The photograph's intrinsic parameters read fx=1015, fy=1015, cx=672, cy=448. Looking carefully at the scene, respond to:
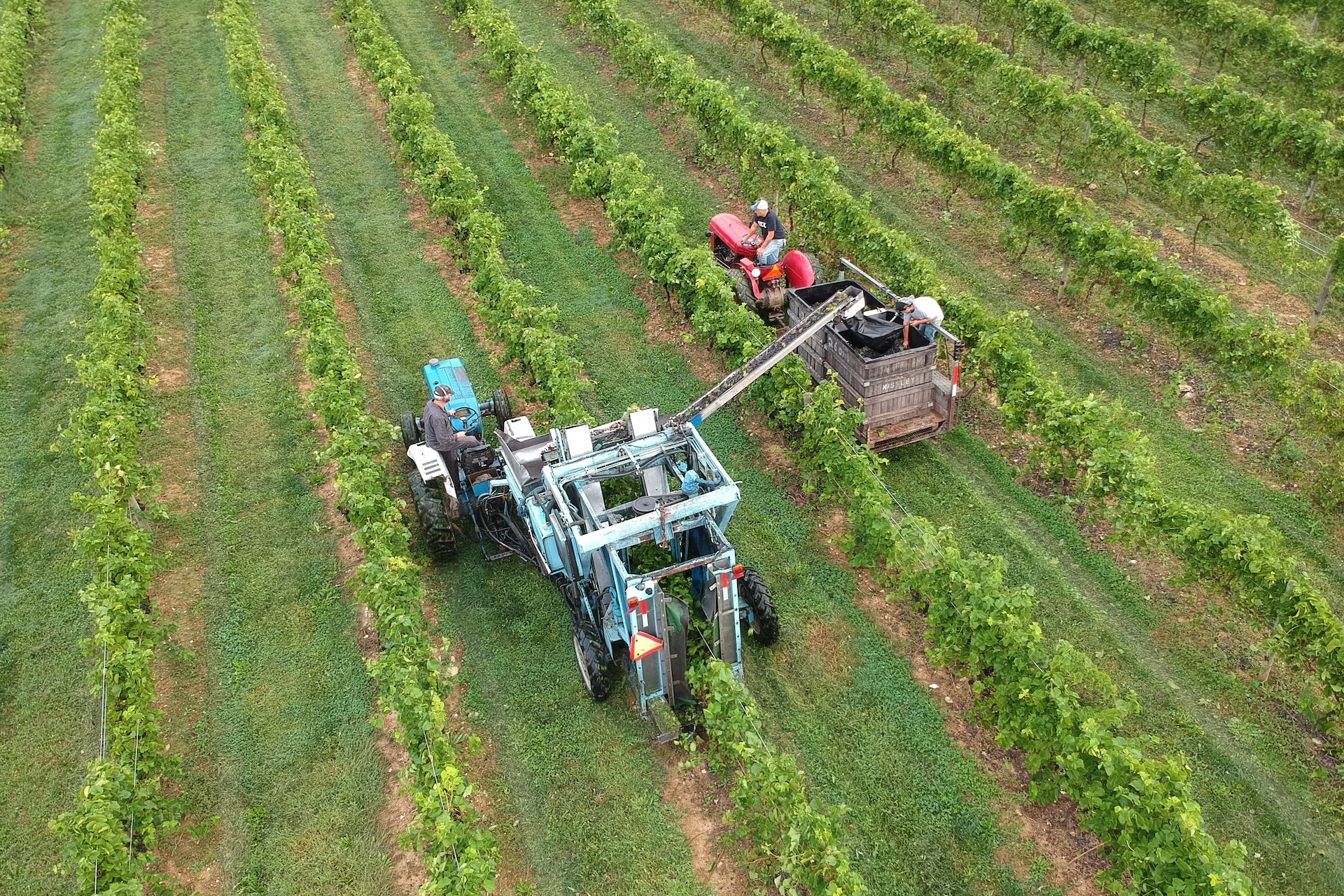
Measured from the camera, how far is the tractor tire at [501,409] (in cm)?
1297

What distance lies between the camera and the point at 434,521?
11422 mm

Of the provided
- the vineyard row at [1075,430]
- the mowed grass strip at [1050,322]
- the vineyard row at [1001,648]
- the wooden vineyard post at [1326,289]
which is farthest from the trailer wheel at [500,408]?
the wooden vineyard post at [1326,289]

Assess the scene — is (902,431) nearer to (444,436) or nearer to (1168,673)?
(1168,673)

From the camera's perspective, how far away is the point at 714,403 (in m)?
10.7

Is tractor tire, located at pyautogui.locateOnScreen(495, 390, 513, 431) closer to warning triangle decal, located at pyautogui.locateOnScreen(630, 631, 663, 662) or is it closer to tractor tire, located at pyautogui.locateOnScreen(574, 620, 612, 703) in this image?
tractor tire, located at pyautogui.locateOnScreen(574, 620, 612, 703)

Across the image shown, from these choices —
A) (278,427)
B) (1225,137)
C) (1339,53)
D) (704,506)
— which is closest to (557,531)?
(704,506)

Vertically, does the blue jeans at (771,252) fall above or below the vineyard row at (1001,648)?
above

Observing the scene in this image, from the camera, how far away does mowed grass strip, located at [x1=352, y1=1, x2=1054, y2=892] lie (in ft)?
29.3

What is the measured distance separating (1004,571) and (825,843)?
4.64 m

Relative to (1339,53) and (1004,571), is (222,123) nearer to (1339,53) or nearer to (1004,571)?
(1004,571)

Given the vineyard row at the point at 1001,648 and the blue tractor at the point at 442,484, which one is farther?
the blue tractor at the point at 442,484

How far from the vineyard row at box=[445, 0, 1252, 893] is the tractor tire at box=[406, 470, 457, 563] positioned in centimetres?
418

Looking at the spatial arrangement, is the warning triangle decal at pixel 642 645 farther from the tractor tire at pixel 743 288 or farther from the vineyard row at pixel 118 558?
the tractor tire at pixel 743 288

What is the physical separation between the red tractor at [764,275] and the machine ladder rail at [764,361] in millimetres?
2313
